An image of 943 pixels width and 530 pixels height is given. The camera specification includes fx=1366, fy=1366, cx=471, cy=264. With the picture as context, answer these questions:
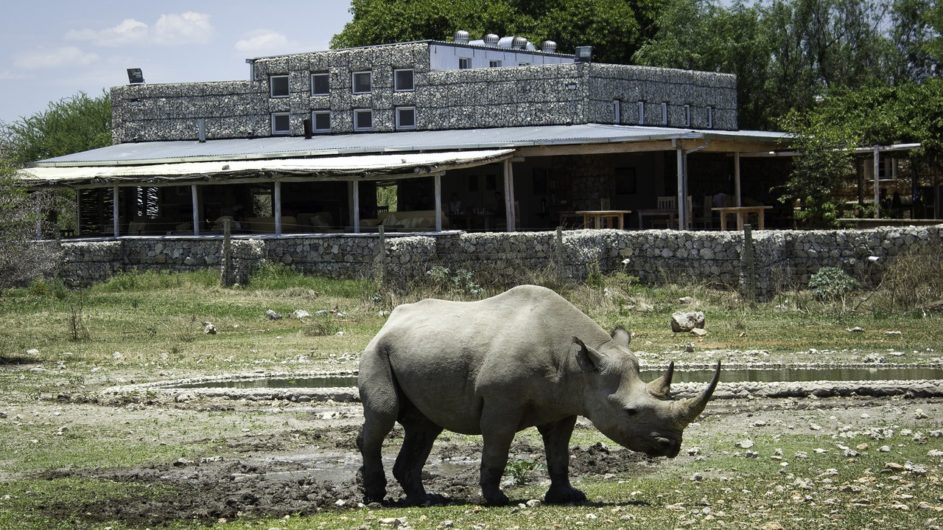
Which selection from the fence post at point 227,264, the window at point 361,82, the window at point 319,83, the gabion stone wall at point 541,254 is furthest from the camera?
the window at point 319,83

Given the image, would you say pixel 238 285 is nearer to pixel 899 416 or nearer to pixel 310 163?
pixel 310 163

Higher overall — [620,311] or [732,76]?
[732,76]

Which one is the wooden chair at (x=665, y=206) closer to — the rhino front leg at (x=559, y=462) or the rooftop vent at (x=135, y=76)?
the rooftop vent at (x=135, y=76)

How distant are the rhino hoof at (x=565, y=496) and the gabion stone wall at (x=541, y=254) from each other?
59.5ft

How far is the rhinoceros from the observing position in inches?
407

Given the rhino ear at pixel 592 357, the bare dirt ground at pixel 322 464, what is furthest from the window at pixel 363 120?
the rhino ear at pixel 592 357

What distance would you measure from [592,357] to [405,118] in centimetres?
3848

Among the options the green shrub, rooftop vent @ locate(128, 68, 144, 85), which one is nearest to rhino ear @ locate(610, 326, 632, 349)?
the green shrub

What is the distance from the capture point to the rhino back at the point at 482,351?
10.8 m

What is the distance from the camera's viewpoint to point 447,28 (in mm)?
69000

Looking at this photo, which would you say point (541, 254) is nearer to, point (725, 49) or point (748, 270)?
point (748, 270)

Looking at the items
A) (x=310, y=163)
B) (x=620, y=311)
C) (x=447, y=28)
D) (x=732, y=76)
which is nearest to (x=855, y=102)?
(x=732, y=76)

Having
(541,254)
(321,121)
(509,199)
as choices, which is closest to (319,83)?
(321,121)

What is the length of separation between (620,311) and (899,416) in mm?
12081
